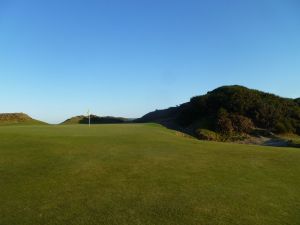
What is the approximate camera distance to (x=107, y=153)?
18.5 metres

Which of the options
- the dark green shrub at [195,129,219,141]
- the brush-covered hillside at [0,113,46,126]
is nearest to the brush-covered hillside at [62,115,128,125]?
the brush-covered hillside at [0,113,46,126]

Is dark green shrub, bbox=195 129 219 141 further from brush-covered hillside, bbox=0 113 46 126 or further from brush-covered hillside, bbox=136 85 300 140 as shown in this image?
brush-covered hillside, bbox=0 113 46 126

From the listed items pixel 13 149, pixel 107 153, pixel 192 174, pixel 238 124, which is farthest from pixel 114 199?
pixel 238 124

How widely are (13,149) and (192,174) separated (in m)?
9.69

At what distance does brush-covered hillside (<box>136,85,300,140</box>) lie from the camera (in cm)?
4548

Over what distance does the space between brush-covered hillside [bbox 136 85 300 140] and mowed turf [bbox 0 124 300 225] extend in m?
24.8

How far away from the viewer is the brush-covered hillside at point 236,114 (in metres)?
45.5

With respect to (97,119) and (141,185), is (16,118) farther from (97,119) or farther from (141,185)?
(141,185)

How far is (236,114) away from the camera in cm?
4834

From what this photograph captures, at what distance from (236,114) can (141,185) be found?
3753 centimetres

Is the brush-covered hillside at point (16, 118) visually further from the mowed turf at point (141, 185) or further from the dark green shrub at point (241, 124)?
the mowed turf at point (141, 185)

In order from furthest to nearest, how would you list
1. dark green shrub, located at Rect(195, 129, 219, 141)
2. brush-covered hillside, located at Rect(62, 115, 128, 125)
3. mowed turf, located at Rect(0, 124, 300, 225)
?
brush-covered hillside, located at Rect(62, 115, 128, 125)
dark green shrub, located at Rect(195, 129, 219, 141)
mowed turf, located at Rect(0, 124, 300, 225)

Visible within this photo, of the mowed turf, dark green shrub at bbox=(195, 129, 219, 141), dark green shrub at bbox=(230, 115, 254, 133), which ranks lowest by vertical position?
the mowed turf

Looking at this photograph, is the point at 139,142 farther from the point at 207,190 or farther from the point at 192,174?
the point at 207,190
